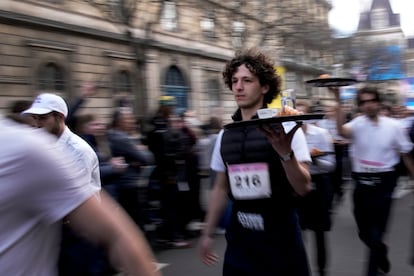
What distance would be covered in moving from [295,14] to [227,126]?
18.6 meters

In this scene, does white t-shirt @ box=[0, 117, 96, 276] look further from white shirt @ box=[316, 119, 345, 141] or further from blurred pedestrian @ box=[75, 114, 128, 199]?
white shirt @ box=[316, 119, 345, 141]

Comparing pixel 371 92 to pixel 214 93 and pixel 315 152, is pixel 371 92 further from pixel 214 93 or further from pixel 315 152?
pixel 214 93

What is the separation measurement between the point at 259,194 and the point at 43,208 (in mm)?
1419

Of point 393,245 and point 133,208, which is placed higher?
point 133,208

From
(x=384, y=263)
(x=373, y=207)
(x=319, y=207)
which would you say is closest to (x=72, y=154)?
(x=319, y=207)

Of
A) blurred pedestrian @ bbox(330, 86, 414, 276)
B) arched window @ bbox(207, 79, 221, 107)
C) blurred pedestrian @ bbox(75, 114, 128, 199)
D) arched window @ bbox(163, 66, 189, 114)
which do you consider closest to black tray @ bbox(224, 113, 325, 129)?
blurred pedestrian @ bbox(330, 86, 414, 276)

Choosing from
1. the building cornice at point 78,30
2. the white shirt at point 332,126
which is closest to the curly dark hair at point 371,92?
the white shirt at point 332,126

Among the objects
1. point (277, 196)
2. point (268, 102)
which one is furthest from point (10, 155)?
point (268, 102)

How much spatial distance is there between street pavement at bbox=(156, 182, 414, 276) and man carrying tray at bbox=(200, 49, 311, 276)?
2.43 meters

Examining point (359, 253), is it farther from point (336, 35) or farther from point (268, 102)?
point (336, 35)

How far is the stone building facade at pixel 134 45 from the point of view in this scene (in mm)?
14961

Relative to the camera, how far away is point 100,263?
10.4ft

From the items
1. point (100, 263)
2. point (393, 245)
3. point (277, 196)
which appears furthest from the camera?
point (393, 245)

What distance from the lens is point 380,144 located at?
15.2 feet
